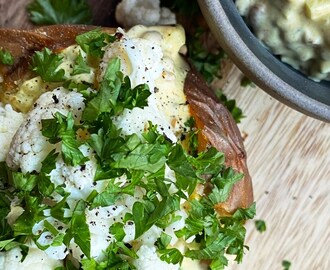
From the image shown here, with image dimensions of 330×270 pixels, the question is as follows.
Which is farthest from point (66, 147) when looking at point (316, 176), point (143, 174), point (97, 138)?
point (316, 176)

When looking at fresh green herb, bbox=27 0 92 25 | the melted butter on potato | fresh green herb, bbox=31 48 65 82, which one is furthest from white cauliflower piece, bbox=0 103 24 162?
fresh green herb, bbox=27 0 92 25

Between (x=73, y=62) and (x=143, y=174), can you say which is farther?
(x=73, y=62)

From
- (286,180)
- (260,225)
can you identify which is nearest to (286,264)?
(260,225)

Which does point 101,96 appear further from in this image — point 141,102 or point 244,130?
point 244,130

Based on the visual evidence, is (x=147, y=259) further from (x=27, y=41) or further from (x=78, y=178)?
(x=27, y=41)

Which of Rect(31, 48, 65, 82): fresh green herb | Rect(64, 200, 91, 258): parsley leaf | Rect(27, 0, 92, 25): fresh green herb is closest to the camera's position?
Rect(64, 200, 91, 258): parsley leaf

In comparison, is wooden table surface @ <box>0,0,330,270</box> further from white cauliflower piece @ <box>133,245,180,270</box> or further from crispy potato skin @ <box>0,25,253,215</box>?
white cauliflower piece @ <box>133,245,180,270</box>
